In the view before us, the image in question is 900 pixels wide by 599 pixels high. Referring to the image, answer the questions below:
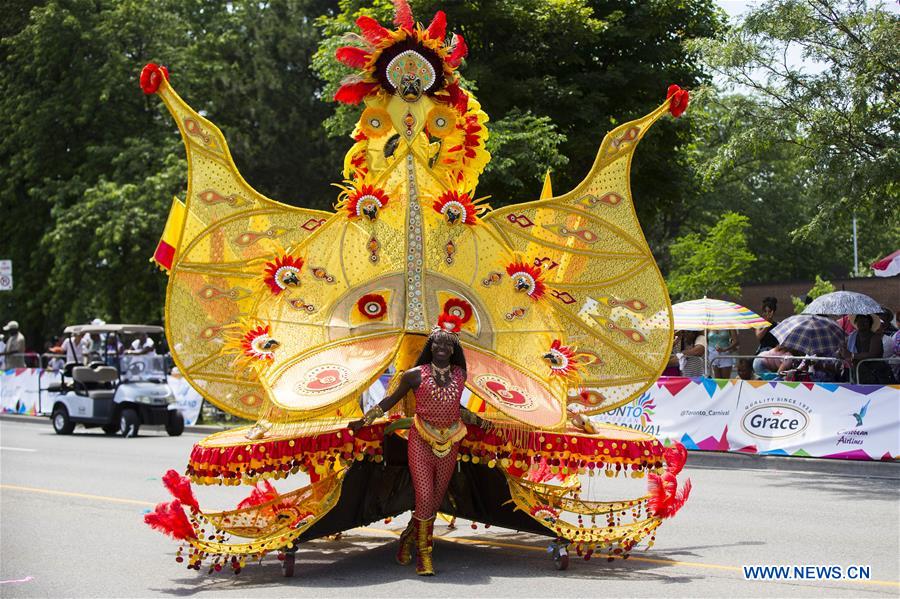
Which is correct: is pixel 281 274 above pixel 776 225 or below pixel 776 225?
below

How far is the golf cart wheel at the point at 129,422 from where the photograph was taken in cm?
2105

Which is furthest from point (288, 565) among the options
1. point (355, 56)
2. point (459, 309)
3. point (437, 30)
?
point (437, 30)

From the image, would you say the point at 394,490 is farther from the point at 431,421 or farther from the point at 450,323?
the point at 450,323

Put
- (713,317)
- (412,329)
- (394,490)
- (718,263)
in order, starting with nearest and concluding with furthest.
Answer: (412,329)
(394,490)
(713,317)
(718,263)

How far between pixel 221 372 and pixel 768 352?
9.74 meters

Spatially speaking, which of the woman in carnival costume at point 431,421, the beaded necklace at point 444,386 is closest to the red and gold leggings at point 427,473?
the woman in carnival costume at point 431,421

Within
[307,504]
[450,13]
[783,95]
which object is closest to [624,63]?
[450,13]

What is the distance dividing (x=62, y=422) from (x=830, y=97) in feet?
49.8

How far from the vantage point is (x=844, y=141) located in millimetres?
14734

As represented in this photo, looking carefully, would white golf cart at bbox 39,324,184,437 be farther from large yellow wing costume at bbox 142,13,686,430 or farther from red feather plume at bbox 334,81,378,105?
red feather plume at bbox 334,81,378,105

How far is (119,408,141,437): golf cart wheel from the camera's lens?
21047 millimetres

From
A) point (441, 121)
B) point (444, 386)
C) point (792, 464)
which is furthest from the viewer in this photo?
point (792, 464)

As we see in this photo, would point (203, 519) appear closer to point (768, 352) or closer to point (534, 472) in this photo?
point (534, 472)

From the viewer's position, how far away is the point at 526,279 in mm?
8469
